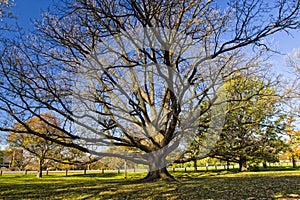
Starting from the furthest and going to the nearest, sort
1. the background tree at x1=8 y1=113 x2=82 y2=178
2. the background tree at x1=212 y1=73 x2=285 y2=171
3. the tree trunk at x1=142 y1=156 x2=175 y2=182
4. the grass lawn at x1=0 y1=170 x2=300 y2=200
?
the background tree at x1=8 y1=113 x2=82 y2=178 < the background tree at x1=212 y1=73 x2=285 y2=171 < the tree trunk at x1=142 y1=156 x2=175 y2=182 < the grass lawn at x1=0 y1=170 x2=300 y2=200

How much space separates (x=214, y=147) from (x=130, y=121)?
7238 millimetres

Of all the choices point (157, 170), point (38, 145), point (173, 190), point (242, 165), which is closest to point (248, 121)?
point (242, 165)

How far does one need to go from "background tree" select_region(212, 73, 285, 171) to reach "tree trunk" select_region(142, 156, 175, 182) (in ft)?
11.5

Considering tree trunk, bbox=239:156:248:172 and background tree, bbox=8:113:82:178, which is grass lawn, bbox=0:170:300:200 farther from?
tree trunk, bbox=239:156:248:172

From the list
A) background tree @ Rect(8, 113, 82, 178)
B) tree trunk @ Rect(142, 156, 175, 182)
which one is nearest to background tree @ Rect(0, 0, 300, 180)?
tree trunk @ Rect(142, 156, 175, 182)

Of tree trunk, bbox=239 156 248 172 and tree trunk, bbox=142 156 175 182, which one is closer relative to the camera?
tree trunk, bbox=142 156 175 182

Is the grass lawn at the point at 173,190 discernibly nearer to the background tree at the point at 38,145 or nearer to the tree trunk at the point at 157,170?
the tree trunk at the point at 157,170

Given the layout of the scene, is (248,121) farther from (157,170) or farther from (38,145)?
(38,145)

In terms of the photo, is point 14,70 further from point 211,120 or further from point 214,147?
point 214,147

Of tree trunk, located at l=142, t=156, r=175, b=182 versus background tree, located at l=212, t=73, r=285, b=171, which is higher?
background tree, located at l=212, t=73, r=285, b=171

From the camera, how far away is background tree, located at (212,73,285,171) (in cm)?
1481

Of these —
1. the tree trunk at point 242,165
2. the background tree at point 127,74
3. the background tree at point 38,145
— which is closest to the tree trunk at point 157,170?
the background tree at point 127,74

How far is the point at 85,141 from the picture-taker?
42.7 ft

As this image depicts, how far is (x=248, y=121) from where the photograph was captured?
20.5m
